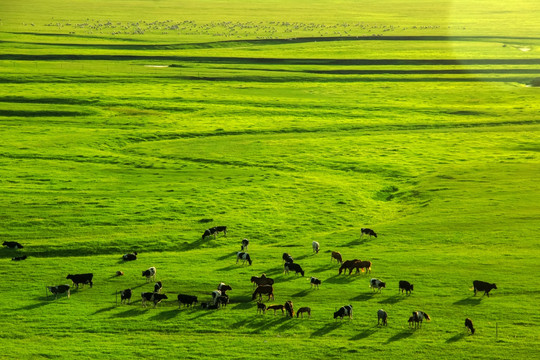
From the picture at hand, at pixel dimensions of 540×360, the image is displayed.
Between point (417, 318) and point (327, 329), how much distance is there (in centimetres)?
392

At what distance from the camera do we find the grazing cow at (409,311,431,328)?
1247 inches

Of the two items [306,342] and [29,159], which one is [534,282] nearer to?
[306,342]

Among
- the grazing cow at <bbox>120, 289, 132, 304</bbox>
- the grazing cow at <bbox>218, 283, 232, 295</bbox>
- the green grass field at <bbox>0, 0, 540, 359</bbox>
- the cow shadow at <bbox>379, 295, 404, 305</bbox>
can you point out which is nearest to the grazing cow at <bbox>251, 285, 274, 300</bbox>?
the green grass field at <bbox>0, 0, 540, 359</bbox>

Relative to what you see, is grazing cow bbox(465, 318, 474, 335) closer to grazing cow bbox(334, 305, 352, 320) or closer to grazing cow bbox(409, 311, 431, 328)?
grazing cow bbox(409, 311, 431, 328)

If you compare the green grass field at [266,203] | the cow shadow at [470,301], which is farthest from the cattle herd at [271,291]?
the cow shadow at [470,301]

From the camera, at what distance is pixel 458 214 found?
5128cm

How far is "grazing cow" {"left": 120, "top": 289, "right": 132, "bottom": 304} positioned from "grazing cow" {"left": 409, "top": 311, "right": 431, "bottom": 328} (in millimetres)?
13024

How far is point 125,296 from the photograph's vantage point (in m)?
34.6

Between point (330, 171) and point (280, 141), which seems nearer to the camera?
point (330, 171)

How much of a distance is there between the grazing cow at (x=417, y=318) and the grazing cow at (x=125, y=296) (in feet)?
42.7

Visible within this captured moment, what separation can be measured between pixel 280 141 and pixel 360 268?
3864cm

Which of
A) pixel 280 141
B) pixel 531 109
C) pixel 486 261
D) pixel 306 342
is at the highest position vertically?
pixel 531 109

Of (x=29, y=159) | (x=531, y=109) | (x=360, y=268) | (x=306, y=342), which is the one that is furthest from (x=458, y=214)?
(x=531, y=109)

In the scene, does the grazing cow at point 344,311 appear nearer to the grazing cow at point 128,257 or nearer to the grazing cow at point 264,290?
the grazing cow at point 264,290
